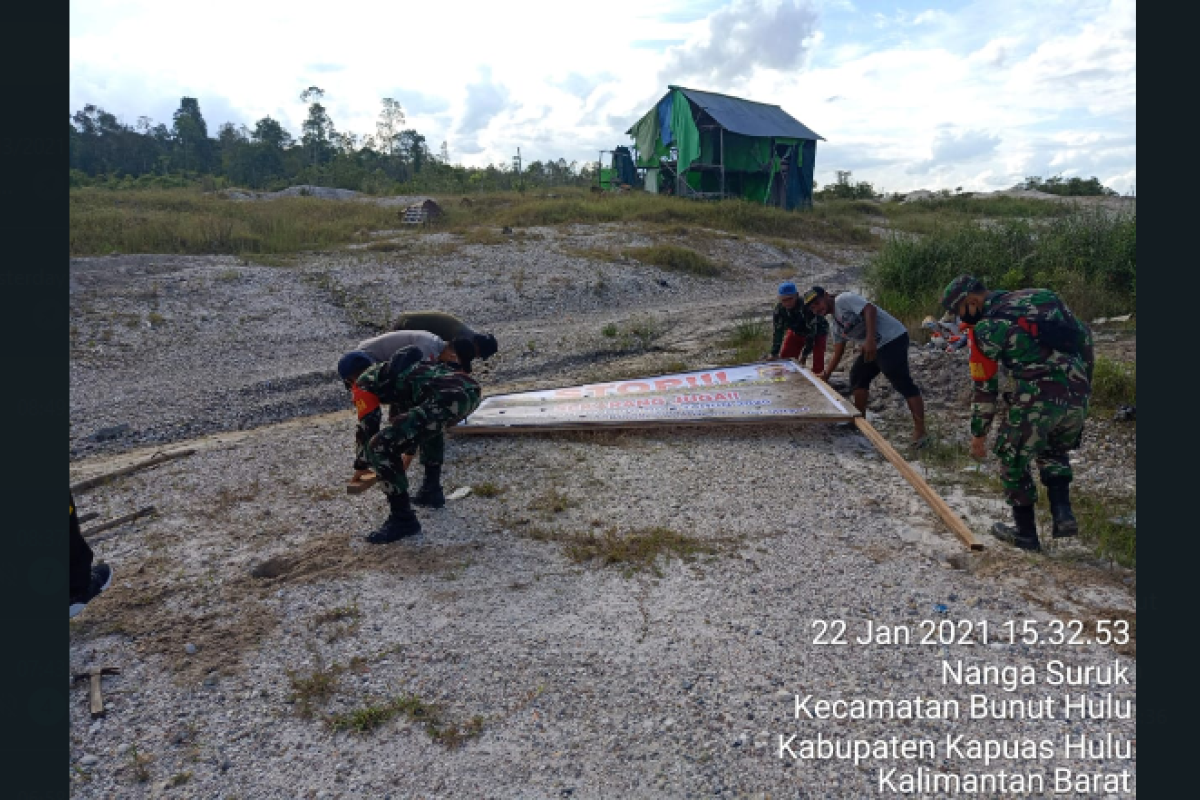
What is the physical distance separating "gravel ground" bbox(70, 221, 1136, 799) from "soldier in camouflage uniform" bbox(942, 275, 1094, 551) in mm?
372

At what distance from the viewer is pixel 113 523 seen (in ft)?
16.3

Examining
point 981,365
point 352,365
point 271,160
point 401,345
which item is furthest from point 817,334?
point 271,160

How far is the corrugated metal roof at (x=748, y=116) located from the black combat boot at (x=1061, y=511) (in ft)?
77.2

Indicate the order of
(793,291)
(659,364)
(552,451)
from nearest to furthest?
1. (552,451)
2. (793,291)
3. (659,364)

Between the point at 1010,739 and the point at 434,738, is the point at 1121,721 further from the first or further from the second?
the point at 434,738

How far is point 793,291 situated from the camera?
7.02 m

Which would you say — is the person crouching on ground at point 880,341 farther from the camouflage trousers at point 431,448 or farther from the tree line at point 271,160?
the tree line at point 271,160

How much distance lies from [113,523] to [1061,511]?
19.7 feet

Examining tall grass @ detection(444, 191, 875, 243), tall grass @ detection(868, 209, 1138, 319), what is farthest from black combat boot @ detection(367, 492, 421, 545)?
tall grass @ detection(444, 191, 875, 243)

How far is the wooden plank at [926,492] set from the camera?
441 cm

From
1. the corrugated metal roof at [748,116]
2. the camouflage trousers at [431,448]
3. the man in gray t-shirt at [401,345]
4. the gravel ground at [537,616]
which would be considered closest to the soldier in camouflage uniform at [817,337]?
the gravel ground at [537,616]

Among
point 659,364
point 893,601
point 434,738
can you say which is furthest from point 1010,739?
point 659,364

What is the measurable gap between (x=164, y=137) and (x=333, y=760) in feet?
181

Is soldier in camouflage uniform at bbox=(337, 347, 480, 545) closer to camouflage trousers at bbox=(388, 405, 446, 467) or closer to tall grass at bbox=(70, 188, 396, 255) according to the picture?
camouflage trousers at bbox=(388, 405, 446, 467)
